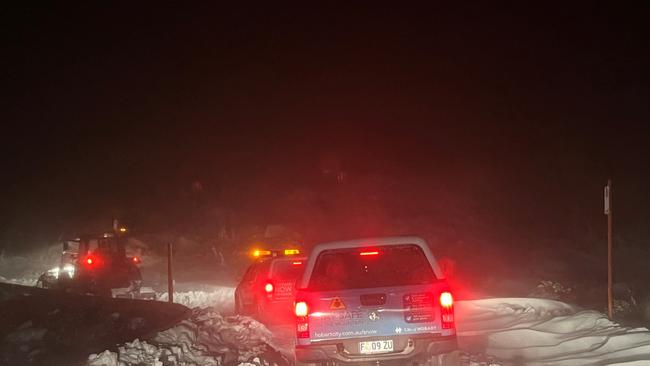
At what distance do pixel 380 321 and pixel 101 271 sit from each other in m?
16.2

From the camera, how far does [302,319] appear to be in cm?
786

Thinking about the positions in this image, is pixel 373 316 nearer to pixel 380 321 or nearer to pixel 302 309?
pixel 380 321

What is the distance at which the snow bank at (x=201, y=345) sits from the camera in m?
8.94

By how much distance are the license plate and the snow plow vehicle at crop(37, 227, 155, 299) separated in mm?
14900

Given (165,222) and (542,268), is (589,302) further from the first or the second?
(165,222)

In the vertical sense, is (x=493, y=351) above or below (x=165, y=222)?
below

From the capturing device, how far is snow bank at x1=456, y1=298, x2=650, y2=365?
9719mm

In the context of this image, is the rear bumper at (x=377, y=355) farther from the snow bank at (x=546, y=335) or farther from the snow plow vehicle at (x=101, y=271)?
the snow plow vehicle at (x=101, y=271)

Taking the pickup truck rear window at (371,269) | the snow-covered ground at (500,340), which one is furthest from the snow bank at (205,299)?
the pickup truck rear window at (371,269)

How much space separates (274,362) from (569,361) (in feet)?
13.1

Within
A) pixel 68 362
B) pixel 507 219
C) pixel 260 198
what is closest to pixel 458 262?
pixel 507 219

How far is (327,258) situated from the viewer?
8586mm

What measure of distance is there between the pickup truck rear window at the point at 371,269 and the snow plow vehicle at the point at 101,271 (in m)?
13.9

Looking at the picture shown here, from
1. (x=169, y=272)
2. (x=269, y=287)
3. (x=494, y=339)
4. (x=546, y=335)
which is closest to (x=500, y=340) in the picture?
(x=494, y=339)
